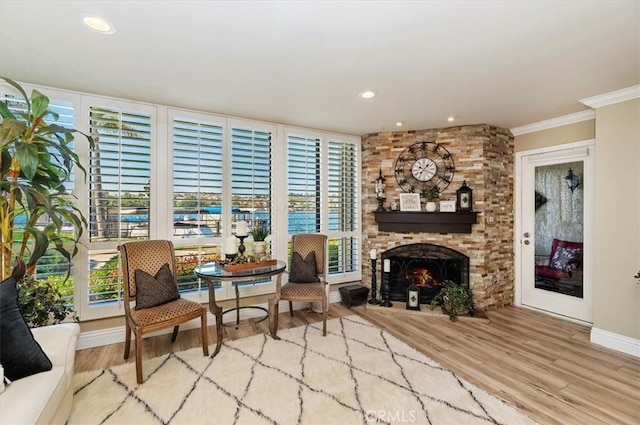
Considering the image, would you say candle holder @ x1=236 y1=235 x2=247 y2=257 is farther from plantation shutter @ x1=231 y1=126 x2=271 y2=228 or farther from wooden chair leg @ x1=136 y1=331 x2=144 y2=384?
wooden chair leg @ x1=136 y1=331 x2=144 y2=384

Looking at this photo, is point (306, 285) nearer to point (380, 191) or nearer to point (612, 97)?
point (380, 191)

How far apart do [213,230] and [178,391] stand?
1700 mm

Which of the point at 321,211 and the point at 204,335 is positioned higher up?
the point at 321,211

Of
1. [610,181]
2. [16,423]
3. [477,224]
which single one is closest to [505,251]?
[477,224]

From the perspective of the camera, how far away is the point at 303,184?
3914 millimetres

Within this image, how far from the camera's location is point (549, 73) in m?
2.33

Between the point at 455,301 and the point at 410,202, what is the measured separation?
4.55 feet

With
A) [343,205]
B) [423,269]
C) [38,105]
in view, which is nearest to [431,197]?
[423,269]

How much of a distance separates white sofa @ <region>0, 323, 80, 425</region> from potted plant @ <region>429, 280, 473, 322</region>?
3.59 metres

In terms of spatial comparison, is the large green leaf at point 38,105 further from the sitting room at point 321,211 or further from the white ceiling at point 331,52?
the white ceiling at point 331,52

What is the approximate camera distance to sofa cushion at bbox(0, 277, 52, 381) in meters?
1.44

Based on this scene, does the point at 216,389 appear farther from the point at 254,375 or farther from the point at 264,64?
the point at 264,64

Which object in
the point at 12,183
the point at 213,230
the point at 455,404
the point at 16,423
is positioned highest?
the point at 12,183

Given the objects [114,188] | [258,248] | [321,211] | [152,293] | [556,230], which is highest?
[114,188]
